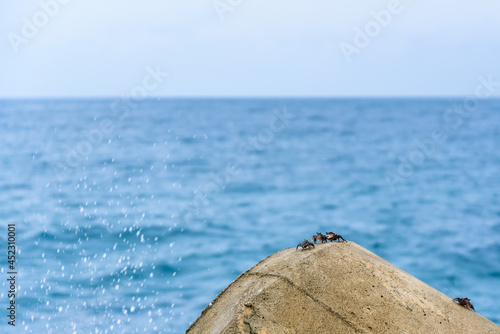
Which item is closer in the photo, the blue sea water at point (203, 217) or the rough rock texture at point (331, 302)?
the rough rock texture at point (331, 302)

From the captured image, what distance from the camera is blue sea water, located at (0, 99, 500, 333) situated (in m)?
9.59

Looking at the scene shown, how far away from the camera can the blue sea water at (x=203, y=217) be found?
9594mm

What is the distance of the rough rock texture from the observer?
2656 mm

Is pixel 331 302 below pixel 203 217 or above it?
below

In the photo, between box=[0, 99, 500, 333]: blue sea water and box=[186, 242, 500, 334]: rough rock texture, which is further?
box=[0, 99, 500, 333]: blue sea water

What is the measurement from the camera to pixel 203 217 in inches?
602

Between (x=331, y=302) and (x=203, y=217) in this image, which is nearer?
(x=331, y=302)

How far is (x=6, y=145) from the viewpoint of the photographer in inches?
1095

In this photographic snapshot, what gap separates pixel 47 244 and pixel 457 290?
9190mm

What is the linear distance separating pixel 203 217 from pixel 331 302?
12.7 m

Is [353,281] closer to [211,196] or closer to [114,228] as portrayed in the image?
[114,228]

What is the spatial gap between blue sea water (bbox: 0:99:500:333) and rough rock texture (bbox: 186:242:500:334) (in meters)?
4.76

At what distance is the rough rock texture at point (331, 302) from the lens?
2656mm

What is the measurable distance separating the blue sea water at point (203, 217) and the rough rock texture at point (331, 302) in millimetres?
4759
